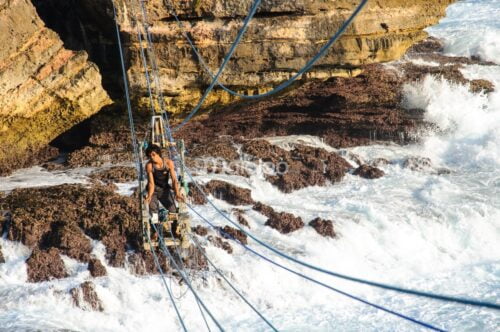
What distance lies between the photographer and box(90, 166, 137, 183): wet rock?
1938 centimetres

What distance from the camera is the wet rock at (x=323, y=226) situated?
681 inches

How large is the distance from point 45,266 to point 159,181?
178 inches

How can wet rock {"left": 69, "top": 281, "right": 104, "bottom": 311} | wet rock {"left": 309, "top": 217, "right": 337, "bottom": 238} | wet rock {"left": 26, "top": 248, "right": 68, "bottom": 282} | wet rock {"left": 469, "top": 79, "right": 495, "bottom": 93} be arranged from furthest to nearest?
wet rock {"left": 469, "top": 79, "right": 495, "bottom": 93}, wet rock {"left": 309, "top": 217, "right": 337, "bottom": 238}, wet rock {"left": 26, "top": 248, "right": 68, "bottom": 282}, wet rock {"left": 69, "top": 281, "right": 104, "bottom": 311}

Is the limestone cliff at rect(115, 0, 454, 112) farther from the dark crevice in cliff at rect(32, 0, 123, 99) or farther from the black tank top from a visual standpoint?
the black tank top

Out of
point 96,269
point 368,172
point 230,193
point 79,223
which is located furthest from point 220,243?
point 368,172

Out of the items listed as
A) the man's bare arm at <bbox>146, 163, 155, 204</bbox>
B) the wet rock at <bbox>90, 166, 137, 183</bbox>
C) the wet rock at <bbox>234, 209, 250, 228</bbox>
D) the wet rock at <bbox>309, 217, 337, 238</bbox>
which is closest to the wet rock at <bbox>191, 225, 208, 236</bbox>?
the wet rock at <bbox>234, 209, 250, 228</bbox>

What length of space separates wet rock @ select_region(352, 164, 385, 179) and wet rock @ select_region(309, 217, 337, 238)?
4.14 m

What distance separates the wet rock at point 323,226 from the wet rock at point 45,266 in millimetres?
6579

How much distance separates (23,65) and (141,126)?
514 centimetres

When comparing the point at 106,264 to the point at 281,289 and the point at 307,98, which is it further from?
the point at 307,98

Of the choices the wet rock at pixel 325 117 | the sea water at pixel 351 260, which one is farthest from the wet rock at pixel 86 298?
the wet rock at pixel 325 117

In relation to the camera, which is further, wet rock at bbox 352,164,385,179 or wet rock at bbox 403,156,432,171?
wet rock at bbox 403,156,432,171

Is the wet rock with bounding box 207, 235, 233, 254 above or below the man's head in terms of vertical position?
below

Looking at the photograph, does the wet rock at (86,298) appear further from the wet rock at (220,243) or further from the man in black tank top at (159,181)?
the wet rock at (220,243)
